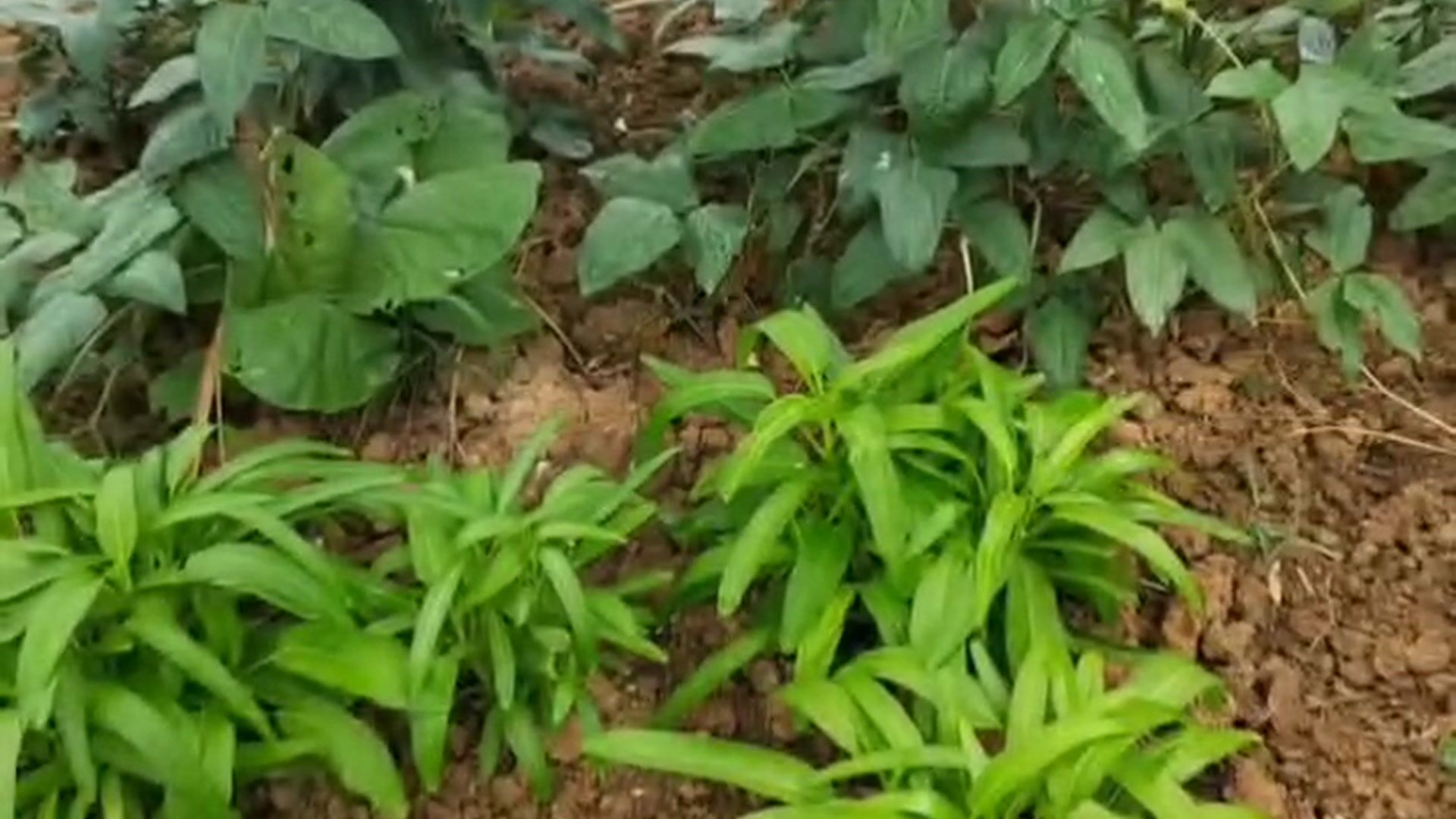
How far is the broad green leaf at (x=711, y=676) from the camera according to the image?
78.5 inches

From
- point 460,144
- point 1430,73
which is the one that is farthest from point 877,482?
point 1430,73

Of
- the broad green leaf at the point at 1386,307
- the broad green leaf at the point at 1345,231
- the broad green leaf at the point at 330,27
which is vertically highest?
the broad green leaf at the point at 330,27

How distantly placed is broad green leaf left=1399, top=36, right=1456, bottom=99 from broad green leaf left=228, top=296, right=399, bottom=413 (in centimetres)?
105

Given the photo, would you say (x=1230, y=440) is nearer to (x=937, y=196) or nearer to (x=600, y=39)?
(x=937, y=196)

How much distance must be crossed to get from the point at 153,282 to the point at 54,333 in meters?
0.10

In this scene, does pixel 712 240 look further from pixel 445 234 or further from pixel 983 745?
pixel 983 745

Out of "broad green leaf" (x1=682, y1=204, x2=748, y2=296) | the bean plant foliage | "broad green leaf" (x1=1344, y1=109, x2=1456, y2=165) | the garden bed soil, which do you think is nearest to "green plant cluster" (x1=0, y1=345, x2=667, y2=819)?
the garden bed soil

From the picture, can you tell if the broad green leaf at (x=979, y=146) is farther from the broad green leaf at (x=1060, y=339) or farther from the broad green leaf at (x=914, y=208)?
the broad green leaf at (x=1060, y=339)

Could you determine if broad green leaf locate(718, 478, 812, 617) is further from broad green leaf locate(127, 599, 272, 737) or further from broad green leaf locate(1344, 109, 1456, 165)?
broad green leaf locate(1344, 109, 1456, 165)

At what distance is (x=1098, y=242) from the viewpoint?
2268mm

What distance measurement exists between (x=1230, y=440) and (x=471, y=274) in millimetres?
756

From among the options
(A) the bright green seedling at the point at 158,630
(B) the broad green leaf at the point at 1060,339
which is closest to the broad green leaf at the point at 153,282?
(A) the bright green seedling at the point at 158,630

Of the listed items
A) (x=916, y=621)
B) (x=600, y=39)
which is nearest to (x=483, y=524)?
(x=916, y=621)

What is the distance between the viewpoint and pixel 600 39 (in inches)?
104
